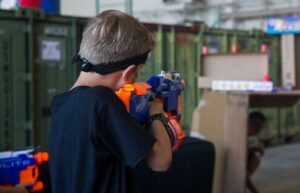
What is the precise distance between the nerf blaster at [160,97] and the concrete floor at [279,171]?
3.94 m

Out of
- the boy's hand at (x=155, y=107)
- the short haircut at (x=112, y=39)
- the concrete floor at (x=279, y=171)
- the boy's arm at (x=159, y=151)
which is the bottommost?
the concrete floor at (x=279, y=171)

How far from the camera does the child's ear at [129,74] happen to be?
160 centimetres

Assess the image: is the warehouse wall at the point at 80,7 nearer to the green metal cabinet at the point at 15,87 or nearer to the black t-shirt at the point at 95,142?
the green metal cabinet at the point at 15,87

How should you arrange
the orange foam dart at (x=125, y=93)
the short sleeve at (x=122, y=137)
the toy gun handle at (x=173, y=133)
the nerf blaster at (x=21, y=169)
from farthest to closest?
the nerf blaster at (x=21, y=169)
the toy gun handle at (x=173, y=133)
the orange foam dart at (x=125, y=93)
the short sleeve at (x=122, y=137)

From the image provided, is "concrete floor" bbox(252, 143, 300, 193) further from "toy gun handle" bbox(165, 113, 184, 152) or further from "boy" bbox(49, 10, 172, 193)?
"boy" bbox(49, 10, 172, 193)

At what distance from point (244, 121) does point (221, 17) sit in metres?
7.05

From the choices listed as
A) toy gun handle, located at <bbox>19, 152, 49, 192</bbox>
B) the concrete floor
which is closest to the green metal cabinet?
toy gun handle, located at <bbox>19, 152, 49, 192</bbox>

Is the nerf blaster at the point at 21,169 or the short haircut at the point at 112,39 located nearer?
the short haircut at the point at 112,39

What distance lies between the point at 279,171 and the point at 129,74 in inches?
219

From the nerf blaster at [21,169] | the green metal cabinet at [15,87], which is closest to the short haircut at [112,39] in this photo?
the nerf blaster at [21,169]

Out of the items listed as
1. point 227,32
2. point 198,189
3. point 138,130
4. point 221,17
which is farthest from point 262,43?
point 138,130

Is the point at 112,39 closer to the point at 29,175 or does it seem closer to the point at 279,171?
the point at 29,175

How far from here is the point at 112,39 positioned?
1.51m

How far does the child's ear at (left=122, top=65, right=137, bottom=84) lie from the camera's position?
5.24 feet
